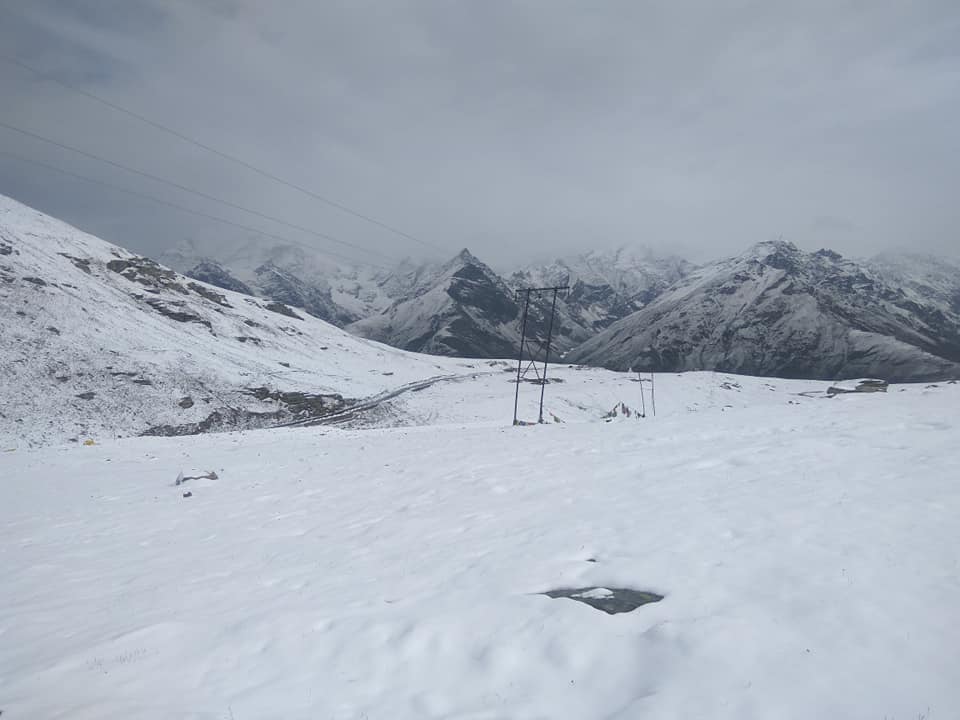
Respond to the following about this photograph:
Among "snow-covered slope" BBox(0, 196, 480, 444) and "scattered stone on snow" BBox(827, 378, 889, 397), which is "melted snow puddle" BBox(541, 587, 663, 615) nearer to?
"snow-covered slope" BBox(0, 196, 480, 444)

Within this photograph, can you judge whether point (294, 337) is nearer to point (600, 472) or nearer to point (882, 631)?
point (600, 472)

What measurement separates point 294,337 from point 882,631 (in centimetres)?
10909

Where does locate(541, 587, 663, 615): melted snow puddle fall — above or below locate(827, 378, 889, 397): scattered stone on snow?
below

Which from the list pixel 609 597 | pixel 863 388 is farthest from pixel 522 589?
pixel 863 388

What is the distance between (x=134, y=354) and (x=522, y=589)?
70.7 m

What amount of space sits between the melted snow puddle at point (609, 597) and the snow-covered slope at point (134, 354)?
53.2 metres

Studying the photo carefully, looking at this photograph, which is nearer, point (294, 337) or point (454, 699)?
point (454, 699)

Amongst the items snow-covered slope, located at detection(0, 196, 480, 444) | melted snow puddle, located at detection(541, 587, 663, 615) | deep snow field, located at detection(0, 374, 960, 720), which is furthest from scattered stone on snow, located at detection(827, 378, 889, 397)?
snow-covered slope, located at detection(0, 196, 480, 444)

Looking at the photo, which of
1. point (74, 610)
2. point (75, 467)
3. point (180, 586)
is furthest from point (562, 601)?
point (75, 467)

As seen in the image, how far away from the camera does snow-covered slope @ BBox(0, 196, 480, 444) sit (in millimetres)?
51594

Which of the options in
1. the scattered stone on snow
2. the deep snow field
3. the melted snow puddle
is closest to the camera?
the deep snow field

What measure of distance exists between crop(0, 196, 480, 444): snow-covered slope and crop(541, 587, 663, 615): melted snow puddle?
53.2 metres

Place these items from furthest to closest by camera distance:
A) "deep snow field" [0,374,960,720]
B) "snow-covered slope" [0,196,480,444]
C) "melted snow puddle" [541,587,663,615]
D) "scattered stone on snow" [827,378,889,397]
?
"scattered stone on snow" [827,378,889,397], "snow-covered slope" [0,196,480,444], "melted snow puddle" [541,587,663,615], "deep snow field" [0,374,960,720]

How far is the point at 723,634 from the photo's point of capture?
6.63 meters
